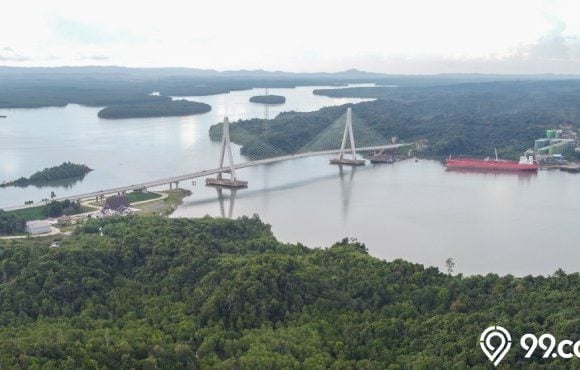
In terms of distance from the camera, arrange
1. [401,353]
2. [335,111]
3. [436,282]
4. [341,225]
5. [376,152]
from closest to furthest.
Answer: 1. [401,353]
2. [436,282]
3. [341,225]
4. [376,152]
5. [335,111]

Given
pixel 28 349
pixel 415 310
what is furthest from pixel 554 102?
pixel 28 349

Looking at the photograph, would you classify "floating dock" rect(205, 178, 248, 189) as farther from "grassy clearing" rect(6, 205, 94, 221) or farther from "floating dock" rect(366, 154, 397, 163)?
"floating dock" rect(366, 154, 397, 163)

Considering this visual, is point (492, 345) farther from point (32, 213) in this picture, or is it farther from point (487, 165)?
point (487, 165)

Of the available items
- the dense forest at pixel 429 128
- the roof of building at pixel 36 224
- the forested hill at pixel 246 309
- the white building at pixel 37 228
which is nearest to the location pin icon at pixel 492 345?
the forested hill at pixel 246 309

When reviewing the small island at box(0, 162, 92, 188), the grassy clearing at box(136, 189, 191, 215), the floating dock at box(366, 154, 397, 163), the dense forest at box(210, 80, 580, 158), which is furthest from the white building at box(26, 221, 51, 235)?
the floating dock at box(366, 154, 397, 163)

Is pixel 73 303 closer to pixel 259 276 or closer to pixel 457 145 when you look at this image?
pixel 259 276

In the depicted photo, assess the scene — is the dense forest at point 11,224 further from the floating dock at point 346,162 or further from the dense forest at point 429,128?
the floating dock at point 346,162

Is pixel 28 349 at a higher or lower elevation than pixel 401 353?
higher
